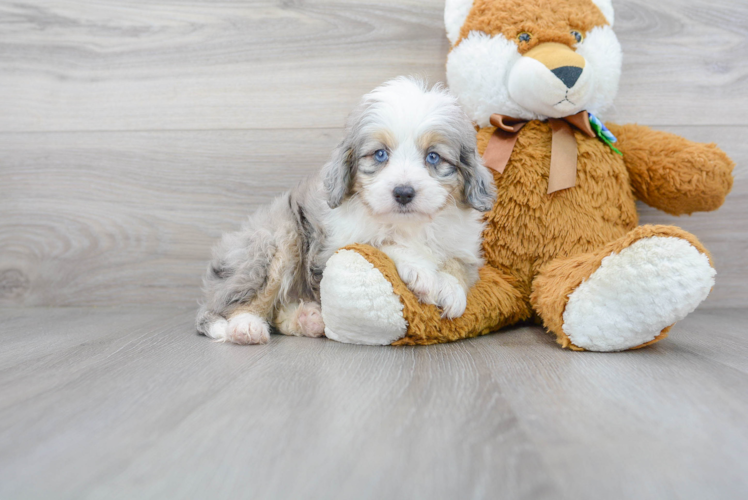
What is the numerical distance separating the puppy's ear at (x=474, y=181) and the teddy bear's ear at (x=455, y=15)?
2.00 feet

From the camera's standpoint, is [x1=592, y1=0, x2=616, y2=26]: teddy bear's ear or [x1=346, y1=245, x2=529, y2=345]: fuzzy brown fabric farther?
[x1=592, y1=0, x2=616, y2=26]: teddy bear's ear

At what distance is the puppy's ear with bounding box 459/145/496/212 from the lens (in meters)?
1.72

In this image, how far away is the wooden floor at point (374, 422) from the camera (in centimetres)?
84

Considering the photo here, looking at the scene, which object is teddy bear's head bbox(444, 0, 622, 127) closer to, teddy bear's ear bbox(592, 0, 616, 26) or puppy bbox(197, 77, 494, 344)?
teddy bear's ear bbox(592, 0, 616, 26)

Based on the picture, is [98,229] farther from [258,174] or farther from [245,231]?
[245,231]

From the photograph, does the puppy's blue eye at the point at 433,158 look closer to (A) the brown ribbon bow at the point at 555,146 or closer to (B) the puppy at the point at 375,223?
(B) the puppy at the point at 375,223

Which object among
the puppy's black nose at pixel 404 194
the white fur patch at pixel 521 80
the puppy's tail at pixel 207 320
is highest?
the white fur patch at pixel 521 80

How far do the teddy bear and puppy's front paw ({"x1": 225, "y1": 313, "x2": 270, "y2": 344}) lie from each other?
0.72 ft

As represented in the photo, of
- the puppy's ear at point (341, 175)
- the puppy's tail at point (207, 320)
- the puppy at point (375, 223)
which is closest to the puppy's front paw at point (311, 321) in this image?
the puppy at point (375, 223)

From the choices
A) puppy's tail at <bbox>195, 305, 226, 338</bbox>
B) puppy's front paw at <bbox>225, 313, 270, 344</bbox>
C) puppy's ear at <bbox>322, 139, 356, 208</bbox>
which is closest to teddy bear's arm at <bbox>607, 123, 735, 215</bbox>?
puppy's ear at <bbox>322, 139, 356, 208</bbox>

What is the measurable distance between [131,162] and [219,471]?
6.31 feet

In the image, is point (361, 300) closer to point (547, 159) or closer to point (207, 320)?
point (207, 320)

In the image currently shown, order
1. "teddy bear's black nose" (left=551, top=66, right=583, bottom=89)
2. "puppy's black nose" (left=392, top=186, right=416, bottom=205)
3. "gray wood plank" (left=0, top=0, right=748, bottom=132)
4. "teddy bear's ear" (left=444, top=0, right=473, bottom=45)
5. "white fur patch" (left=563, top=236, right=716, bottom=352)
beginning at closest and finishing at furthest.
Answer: "white fur patch" (left=563, top=236, right=716, bottom=352)
"puppy's black nose" (left=392, top=186, right=416, bottom=205)
"teddy bear's black nose" (left=551, top=66, right=583, bottom=89)
"teddy bear's ear" (left=444, top=0, right=473, bottom=45)
"gray wood plank" (left=0, top=0, right=748, bottom=132)

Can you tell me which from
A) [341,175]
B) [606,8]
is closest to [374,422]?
[341,175]
